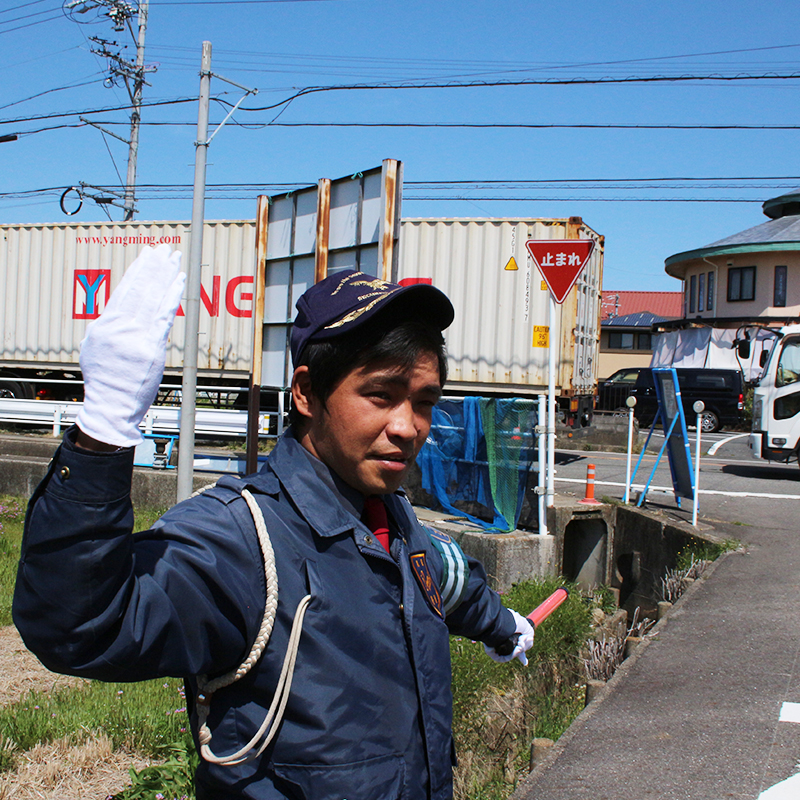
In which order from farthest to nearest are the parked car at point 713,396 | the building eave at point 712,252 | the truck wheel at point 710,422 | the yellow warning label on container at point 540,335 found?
the building eave at point 712,252 < the parked car at point 713,396 < the truck wheel at point 710,422 < the yellow warning label on container at point 540,335

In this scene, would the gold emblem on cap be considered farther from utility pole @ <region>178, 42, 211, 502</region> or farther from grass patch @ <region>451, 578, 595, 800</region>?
utility pole @ <region>178, 42, 211, 502</region>

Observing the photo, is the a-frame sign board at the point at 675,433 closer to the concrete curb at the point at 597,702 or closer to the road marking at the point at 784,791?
the concrete curb at the point at 597,702

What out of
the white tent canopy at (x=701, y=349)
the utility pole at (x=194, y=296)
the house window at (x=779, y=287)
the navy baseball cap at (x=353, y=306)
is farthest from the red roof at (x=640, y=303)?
the navy baseball cap at (x=353, y=306)

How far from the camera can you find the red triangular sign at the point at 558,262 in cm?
771

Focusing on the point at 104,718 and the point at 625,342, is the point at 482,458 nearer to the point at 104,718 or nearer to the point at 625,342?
the point at 104,718

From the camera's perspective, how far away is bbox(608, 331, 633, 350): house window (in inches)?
1615

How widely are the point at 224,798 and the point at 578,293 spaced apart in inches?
540

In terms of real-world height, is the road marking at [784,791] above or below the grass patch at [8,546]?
above

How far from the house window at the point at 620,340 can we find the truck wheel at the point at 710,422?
18.3 metres

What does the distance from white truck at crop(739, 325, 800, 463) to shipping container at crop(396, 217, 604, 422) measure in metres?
Answer: 3.07

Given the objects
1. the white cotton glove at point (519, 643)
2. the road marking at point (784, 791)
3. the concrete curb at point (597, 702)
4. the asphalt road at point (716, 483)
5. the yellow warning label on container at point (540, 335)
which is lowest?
the concrete curb at point (597, 702)

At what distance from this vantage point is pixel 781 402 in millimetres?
13148

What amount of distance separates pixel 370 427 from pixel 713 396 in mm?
23689

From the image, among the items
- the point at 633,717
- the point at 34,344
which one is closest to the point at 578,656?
the point at 633,717
